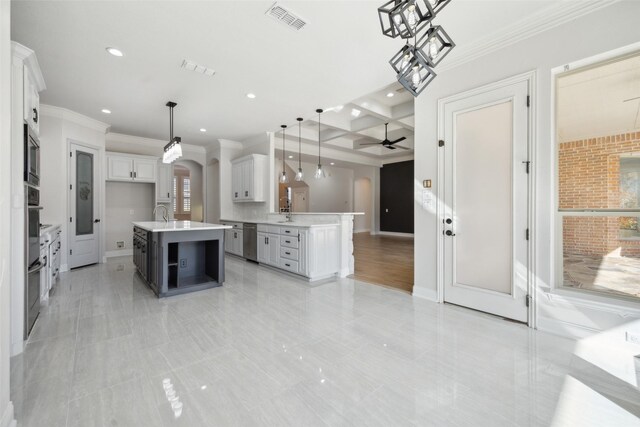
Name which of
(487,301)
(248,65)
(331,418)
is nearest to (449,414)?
(331,418)

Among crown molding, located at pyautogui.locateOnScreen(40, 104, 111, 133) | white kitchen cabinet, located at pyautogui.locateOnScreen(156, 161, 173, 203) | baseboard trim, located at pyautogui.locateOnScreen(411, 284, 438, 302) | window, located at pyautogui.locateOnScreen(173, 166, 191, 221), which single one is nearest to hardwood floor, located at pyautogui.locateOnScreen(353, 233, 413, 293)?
baseboard trim, located at pyautogui.locateOnScreen(411, 284, 438, 302)

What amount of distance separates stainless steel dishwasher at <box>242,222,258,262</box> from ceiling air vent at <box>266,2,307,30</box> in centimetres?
367

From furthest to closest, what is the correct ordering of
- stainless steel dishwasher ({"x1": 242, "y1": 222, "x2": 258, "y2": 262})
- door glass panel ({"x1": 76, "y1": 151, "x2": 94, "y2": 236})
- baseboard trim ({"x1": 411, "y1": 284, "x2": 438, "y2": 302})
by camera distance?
stainless steel dishwasher ({"x1": 242, "y1": 222, "x2": 258, "y2": 262})
door glass panel ({"x1": 76, "y1": 151, "x2": 94, "y2": 236})
baseboard trim ({"x1": 411, "y1": 284, "x2": 438, "y2": 302})

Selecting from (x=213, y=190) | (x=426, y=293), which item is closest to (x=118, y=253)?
(x=213, y=190)

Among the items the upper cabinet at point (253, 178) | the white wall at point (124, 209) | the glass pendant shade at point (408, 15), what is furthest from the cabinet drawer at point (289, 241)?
the white wall at point (124, 209)

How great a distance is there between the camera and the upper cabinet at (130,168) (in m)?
5.96

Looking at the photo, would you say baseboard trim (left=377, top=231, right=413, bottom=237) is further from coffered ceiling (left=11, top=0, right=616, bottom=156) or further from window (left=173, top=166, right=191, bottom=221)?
window (left=173, top=166, right=191, bottom=221)

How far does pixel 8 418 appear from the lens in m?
1.37

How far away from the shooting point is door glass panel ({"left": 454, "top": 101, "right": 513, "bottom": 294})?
2.79m

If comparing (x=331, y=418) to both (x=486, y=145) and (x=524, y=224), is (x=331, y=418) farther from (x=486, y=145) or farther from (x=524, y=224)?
(x=486, y=145)

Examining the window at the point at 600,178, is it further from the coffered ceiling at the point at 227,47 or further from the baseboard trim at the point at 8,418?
the baseboard trim at the point at 8,418

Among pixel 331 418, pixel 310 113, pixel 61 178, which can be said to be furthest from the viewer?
pixel 310 113

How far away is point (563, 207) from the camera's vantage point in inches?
99.6

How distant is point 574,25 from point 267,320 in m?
3.87
